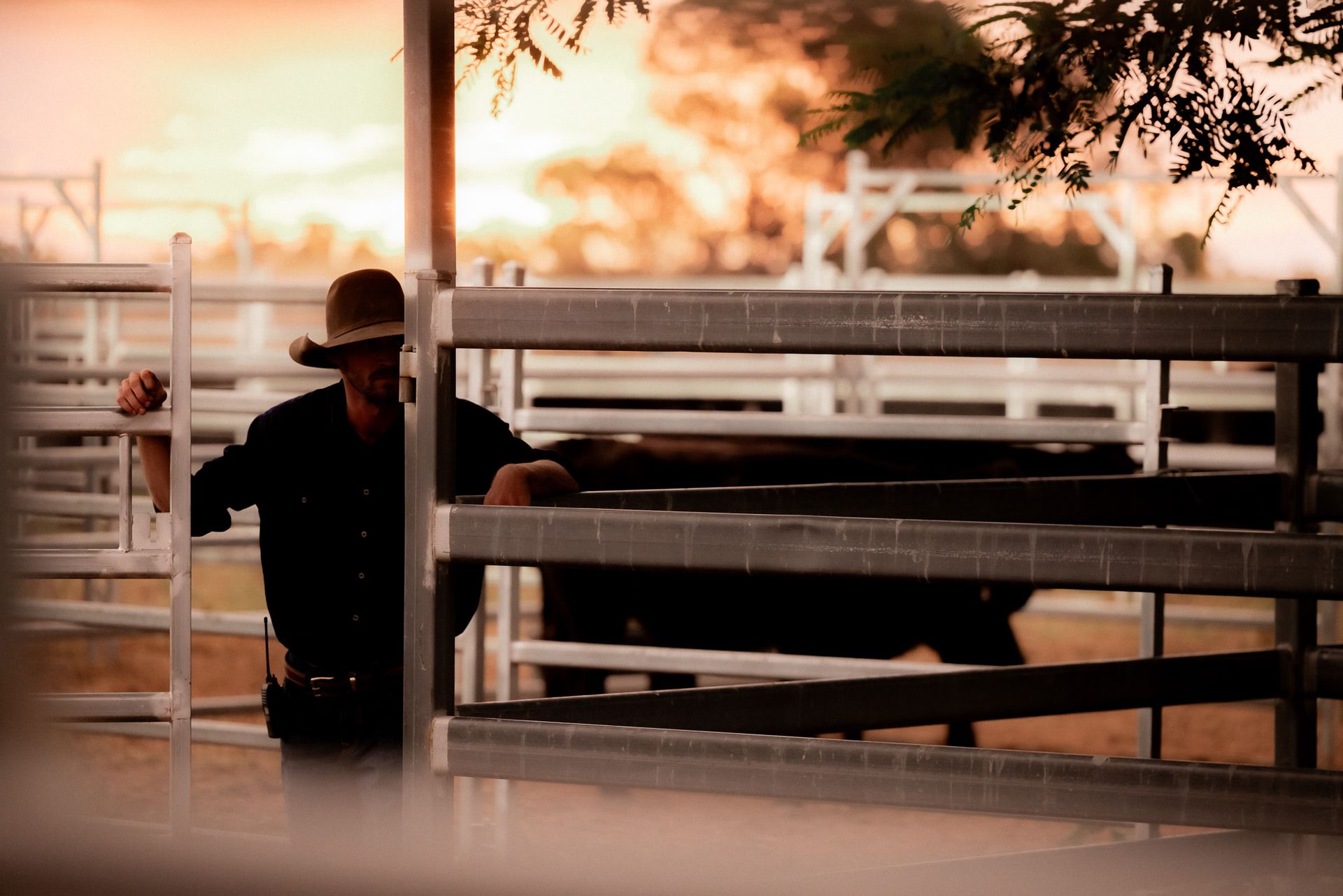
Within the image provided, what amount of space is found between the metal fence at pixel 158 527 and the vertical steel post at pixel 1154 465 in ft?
6.87

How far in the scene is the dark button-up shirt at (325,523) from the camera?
2.59 meters

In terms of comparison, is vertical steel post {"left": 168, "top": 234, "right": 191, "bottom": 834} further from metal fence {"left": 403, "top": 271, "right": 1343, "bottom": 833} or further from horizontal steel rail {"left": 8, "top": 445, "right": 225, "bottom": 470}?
horizontal steel rail {"left": 8, "top": 445, "right": 225, "bottom": 470}

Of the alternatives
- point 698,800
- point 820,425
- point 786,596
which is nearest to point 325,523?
point 820,425

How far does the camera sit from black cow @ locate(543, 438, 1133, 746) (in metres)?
5.85

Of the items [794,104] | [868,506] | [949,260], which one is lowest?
[868,506]

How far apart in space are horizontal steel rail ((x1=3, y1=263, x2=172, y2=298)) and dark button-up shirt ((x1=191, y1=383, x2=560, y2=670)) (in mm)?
442

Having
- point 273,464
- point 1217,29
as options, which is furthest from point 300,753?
point 1217,29

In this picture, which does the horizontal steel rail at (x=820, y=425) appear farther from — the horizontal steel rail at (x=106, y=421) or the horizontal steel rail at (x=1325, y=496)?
the horizontal steel rail at (x=106, y=421)

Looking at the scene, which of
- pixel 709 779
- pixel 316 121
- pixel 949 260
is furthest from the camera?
pixel 949 260

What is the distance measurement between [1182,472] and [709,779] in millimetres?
1551

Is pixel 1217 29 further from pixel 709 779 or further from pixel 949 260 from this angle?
pixel 949 260

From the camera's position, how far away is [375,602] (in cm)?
259

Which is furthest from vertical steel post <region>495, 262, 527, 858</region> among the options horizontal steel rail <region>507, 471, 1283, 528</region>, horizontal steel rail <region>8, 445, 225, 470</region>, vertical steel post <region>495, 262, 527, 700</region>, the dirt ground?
horizontal steel rail <region>8, 445, 225, 470</region>

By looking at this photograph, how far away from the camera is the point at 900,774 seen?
140 cm
